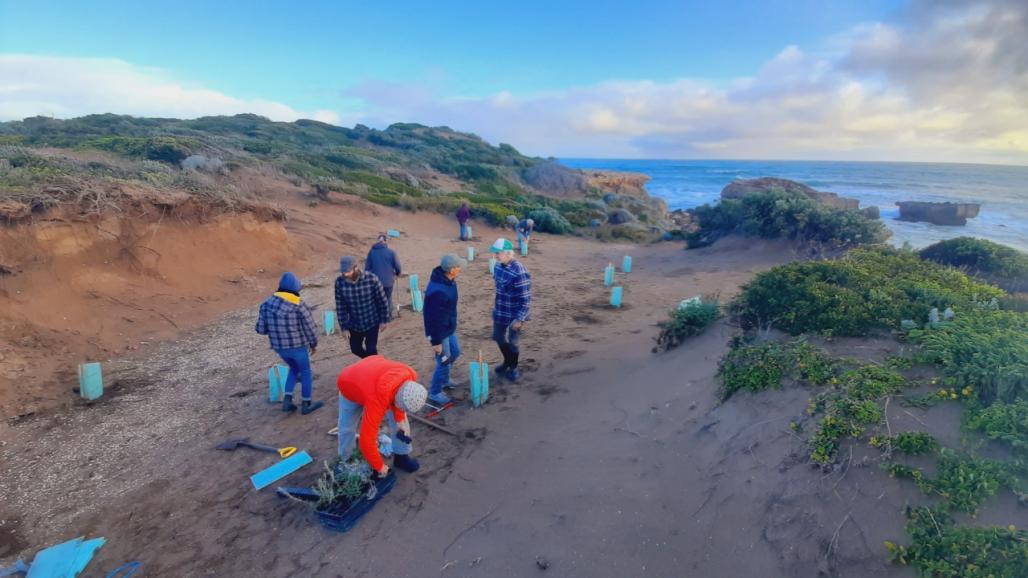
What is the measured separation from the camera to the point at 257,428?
232 inches

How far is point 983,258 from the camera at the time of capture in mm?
9406

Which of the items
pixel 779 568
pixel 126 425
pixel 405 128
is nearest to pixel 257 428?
pixel 126 425

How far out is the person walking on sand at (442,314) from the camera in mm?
5771

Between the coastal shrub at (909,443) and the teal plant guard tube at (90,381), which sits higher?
the coastal shrub at (909,443)

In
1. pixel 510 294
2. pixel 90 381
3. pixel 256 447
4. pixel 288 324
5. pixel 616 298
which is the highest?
pixel 510 294

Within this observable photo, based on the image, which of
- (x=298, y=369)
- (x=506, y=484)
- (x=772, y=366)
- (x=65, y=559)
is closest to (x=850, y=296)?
(x=772, y=366)

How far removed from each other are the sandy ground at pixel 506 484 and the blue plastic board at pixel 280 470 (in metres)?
0.09

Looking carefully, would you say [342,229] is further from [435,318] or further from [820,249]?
[820,249]

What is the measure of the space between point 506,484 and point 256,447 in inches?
108

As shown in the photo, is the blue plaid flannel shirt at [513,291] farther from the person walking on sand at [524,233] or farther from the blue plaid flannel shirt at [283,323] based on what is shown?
the person walking on sand at [524,233]

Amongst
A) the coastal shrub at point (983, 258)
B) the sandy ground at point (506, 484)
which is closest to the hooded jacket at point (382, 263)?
the sandy ground at point (506, 484)

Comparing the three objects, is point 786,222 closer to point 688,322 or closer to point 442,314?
point 688,322

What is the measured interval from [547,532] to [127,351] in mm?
7554

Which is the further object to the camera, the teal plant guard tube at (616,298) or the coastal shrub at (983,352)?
the teal plant guard tube at (616,298)
